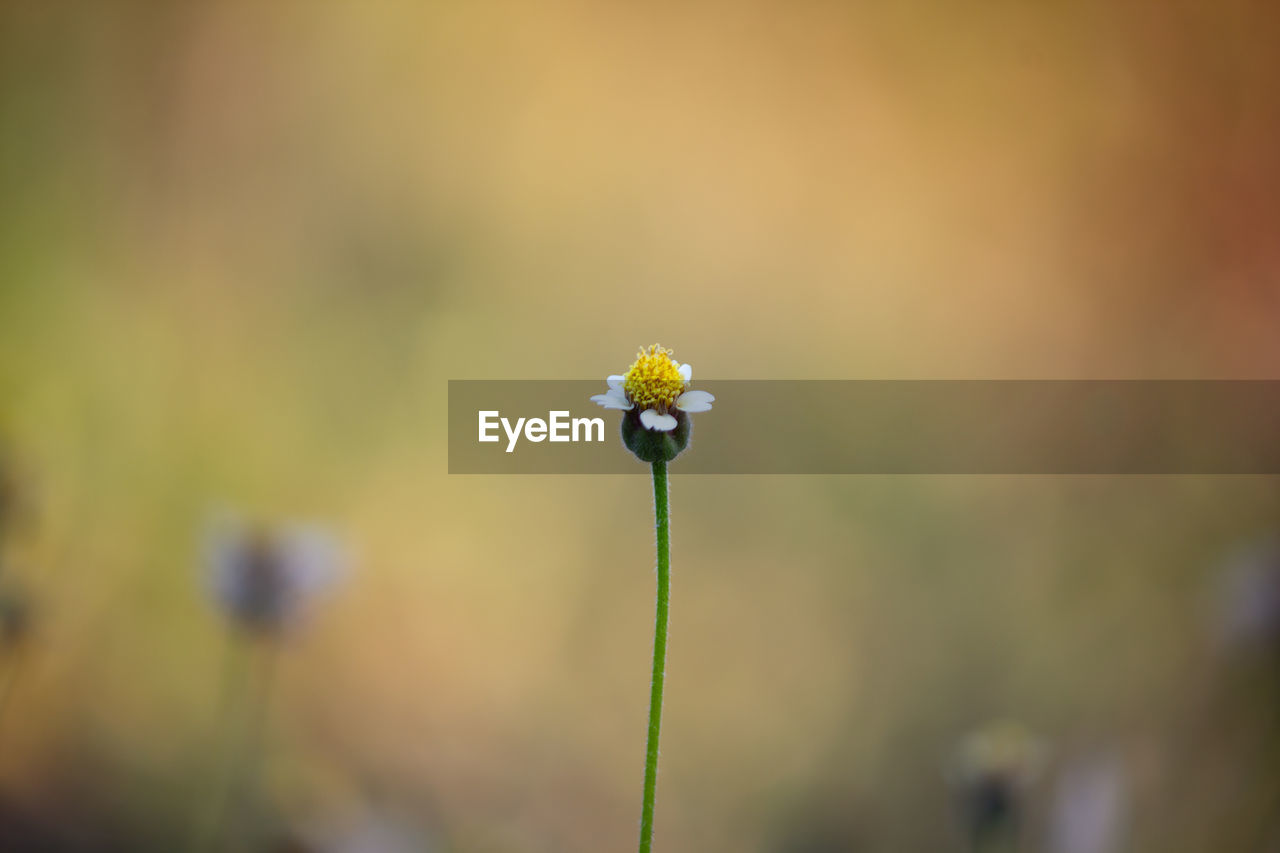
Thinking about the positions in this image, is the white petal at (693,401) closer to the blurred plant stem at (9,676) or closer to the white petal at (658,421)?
the white petal at (658,421)

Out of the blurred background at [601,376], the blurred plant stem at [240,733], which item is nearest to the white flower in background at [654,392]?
the blurred background at [601,376]

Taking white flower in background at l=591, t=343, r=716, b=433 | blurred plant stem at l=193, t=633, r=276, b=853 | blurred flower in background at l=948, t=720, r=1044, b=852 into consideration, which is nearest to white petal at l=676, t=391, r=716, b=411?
white flower in background at l=591, t=343, r=716, b=433

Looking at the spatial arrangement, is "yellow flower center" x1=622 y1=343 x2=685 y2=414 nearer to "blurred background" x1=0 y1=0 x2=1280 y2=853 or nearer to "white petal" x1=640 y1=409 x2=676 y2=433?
"white petal" x1=640 y1=409 x2=676 y2=433

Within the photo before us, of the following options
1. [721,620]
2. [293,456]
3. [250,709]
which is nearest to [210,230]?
[293,456]

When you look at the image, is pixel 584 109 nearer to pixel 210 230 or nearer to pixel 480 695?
pixel 210 230

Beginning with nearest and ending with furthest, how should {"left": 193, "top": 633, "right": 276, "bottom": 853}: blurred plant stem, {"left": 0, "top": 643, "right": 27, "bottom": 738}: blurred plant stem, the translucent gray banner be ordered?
{"left": 0, "top": 643, "right": 27, "bottom": 738}: blurred plant stem, {"left": 193, "top": 633, "right": 276, "bottom": 853}: blurred plant stem, the translucent gray banner

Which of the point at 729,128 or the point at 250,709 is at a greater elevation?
the point at 729,128
